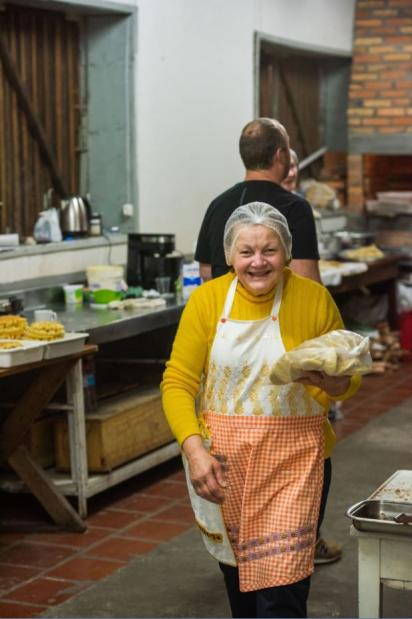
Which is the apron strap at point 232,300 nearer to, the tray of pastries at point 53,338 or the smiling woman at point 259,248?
the smiling woman at point 259,248

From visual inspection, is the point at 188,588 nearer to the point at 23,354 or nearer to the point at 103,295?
the point at 23,354

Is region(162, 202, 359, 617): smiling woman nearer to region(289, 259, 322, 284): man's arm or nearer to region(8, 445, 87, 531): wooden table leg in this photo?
region(289, 259, 322, 284): man's arm

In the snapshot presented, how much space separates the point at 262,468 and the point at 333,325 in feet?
1.58

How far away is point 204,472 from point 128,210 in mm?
4580

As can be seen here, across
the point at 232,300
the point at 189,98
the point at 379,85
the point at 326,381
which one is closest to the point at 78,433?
the point at 232,300

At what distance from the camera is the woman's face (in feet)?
11.0

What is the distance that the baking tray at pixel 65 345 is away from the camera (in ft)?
17.5

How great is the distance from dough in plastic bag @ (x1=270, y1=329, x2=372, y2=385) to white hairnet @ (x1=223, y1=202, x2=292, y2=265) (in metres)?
Answer: 0.33

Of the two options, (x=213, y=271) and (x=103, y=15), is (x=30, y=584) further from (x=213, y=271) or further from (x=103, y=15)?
(x=103, y=15)

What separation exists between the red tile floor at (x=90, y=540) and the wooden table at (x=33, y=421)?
0.13 meters

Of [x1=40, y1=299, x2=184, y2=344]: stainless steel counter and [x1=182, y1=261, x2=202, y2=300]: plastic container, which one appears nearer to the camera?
[x1=40, y1=299, x2=184, y2=344]: stainless steel counter

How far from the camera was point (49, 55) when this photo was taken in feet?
23.9

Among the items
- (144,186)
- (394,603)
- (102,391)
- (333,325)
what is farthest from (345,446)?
(333,325)

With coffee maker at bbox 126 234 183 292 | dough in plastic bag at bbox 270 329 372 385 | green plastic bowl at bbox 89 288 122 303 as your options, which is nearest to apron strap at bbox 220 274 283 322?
dough in plastic bag at bbox 270 329 372 385
